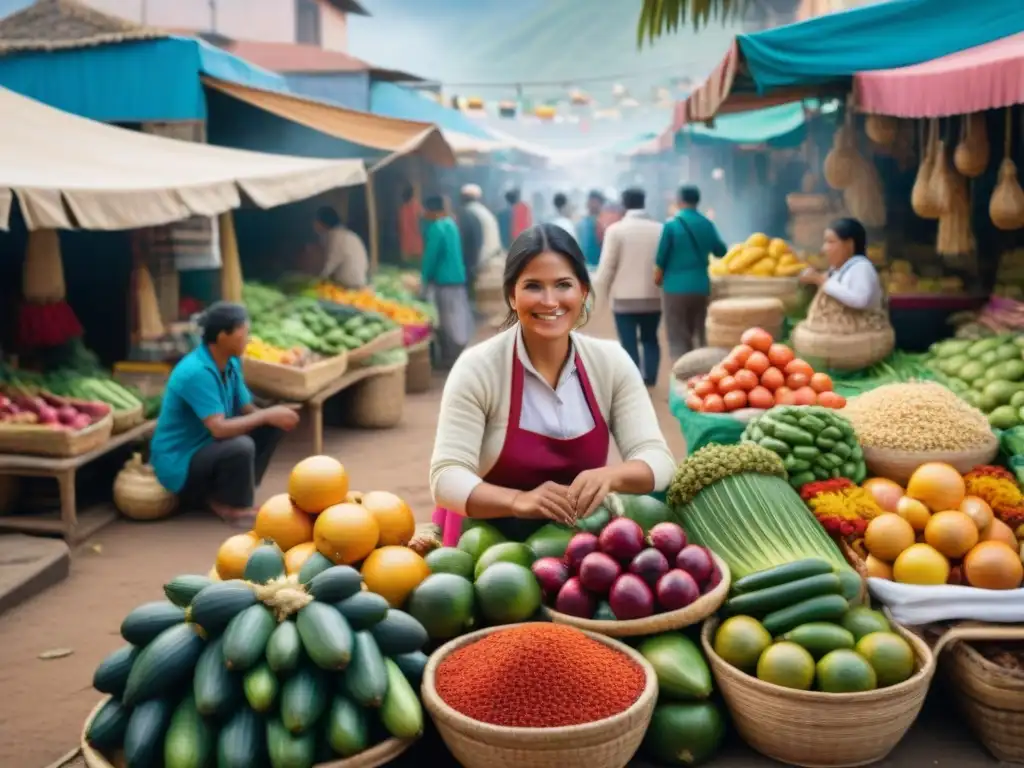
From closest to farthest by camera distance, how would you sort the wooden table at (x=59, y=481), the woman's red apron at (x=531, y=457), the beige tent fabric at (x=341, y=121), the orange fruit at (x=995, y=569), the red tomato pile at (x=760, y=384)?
1. the woman's red apron at (x=531, y=457)
2. the orange fruit at (x=995, y=569)
3. the red tomato pile at (x=760, y=384)
4. the wooden table at (x=59, y=481)
5. the beige tent fabric at (x=341, y=121)

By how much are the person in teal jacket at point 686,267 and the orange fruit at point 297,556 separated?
6.48 meters

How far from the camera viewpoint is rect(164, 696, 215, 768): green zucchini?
7.43 ft

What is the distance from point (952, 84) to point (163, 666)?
4.65 meters

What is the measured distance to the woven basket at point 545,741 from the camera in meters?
2.21

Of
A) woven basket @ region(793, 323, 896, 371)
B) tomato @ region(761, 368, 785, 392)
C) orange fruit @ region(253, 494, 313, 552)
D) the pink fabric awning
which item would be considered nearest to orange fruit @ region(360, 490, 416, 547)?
orange fruit @ region(253, 494, 313, 552)

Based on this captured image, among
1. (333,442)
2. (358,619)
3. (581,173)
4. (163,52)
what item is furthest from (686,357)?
(581,173)

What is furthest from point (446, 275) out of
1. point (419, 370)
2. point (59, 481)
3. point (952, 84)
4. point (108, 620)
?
point (108, 620)

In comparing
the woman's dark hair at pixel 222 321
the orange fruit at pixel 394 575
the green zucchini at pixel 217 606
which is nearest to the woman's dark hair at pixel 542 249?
the orange fruit at pixel 394 575

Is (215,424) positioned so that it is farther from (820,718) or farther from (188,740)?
(820,718)

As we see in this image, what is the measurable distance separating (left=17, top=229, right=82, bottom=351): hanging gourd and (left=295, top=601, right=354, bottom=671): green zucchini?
5.47 meters

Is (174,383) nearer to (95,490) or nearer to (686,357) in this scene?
(95,490)

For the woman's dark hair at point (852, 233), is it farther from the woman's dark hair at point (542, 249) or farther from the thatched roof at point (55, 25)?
the thatched roof at point (55, 25)

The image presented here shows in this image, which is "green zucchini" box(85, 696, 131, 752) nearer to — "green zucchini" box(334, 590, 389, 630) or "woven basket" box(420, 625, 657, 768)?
"green zucchini" box(334, 590, 389, 630)

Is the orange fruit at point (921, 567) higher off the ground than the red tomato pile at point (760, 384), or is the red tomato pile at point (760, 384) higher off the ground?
the red tomato pile at point (760, 384)
